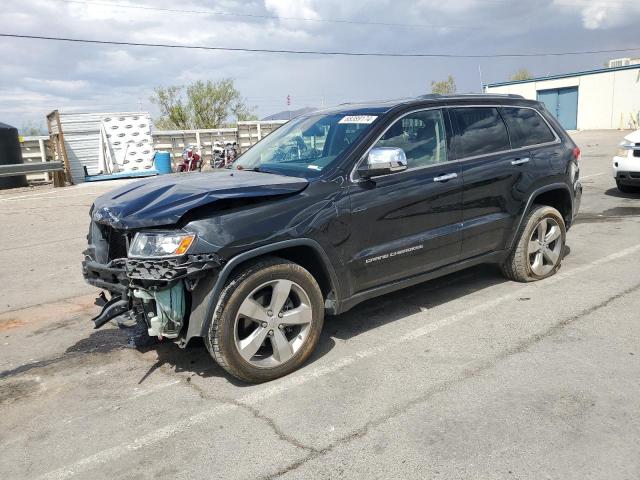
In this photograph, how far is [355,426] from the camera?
10.2 ft

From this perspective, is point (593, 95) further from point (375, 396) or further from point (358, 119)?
point (375, 396)

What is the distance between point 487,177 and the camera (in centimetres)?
483

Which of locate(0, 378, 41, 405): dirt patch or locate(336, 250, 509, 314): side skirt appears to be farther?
locate(336, 250, 509, 314): side skirt

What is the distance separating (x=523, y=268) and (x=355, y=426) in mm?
3021

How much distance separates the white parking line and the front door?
0.49 metres

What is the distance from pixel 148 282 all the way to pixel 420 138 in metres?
2.47

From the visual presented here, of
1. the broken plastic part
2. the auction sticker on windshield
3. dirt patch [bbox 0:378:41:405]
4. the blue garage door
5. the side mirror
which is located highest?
the blue garage door

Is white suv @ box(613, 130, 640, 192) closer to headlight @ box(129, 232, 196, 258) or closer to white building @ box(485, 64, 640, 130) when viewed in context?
headlight @ box(129, 232, 196, 258)

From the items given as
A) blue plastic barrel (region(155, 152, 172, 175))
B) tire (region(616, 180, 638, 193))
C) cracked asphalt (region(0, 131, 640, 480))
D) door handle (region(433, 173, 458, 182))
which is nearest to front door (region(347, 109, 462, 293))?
door handle (region(433, 173, 458, 182))

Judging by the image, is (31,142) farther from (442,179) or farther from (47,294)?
(442,179)

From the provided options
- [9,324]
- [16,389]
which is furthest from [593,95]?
[16,389]

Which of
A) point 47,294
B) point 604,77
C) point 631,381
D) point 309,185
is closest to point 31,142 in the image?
point 47,294

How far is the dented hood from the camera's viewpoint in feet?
11.0

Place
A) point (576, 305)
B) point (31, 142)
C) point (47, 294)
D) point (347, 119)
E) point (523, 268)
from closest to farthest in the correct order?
1. point (347, 119)
2. point (576, 305)
3. point (523, 268)
4. point (47, 294)
5. point (31, 142)
